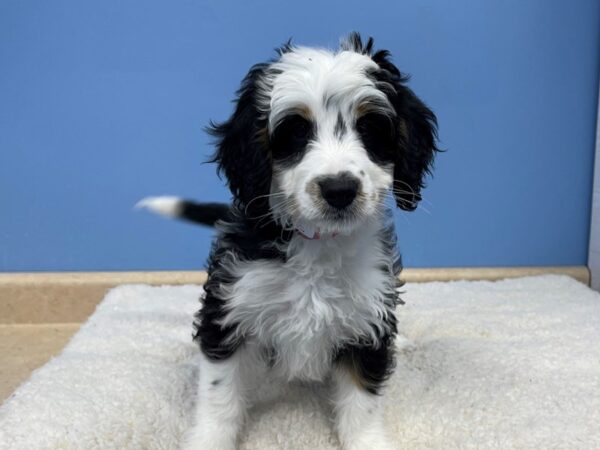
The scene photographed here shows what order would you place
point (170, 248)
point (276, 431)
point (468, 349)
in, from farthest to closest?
point (170, 248) → point (468, 349) → point (276, 431)

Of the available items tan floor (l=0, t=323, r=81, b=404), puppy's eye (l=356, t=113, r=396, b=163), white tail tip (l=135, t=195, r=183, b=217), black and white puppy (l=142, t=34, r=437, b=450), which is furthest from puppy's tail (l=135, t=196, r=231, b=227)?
tan floor (l=0, t=323, r=81, b=404)

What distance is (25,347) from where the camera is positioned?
2727mm

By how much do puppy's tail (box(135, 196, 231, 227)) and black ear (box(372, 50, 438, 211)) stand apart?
2.54 ft

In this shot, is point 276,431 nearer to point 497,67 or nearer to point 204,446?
point 204,446

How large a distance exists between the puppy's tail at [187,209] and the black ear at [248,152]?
0.61 m

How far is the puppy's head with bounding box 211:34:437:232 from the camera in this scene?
1.34m

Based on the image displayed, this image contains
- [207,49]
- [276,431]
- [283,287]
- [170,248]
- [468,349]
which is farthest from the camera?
[170,248]

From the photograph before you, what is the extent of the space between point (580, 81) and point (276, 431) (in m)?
2.44

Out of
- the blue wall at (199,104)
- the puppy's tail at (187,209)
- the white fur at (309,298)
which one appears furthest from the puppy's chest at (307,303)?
the blue wall at (199,104)

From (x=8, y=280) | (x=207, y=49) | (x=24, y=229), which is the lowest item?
(x=8, y=280)

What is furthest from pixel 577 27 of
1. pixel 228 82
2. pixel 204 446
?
pixel 204 446

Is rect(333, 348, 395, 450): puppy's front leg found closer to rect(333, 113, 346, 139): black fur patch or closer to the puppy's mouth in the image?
the puppy's mouth

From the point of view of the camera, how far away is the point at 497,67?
296cm

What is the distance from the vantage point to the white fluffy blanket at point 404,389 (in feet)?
5.32
